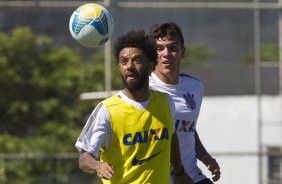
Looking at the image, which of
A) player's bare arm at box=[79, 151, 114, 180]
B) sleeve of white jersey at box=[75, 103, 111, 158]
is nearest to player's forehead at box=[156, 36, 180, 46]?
sleeve of white jersey at box=[75, 103, 111, 158]

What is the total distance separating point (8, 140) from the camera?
12.3m

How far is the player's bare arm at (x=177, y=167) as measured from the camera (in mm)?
6065

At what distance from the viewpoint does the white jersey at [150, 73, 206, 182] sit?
668 cm

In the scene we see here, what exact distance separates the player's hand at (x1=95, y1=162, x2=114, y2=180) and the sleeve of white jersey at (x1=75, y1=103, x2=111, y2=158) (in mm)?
209

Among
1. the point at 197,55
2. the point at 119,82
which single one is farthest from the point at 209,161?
the point at 197,55

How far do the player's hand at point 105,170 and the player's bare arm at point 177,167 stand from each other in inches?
30.3

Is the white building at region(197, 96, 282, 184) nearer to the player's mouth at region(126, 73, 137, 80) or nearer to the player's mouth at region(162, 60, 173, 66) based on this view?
the player's mouth at region(162, 60, 173, 66)

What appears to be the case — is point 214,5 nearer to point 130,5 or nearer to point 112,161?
point 130,5

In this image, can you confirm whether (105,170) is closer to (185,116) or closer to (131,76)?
(131,76)

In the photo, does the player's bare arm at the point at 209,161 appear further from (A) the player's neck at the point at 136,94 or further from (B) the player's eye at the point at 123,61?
(B) the player's eye at the point at 123,61

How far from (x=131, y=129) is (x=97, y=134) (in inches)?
8.4

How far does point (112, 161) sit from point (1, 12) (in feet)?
24.1

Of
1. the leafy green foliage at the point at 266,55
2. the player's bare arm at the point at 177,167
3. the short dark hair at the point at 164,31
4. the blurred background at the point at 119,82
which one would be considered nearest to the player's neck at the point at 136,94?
the player's bare arm at the point at 177,167

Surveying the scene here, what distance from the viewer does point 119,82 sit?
1248 centimetres
